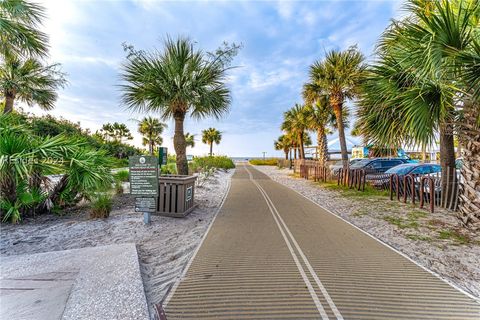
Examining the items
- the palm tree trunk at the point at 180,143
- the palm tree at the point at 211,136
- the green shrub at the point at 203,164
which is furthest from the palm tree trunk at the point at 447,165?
the palm tree at the point at 211,136

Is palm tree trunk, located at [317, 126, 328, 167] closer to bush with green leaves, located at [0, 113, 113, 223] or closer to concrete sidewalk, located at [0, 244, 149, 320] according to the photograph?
bush with green leaves, located at [0, 113, 113, 223]

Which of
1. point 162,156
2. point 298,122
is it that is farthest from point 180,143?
point 298,122

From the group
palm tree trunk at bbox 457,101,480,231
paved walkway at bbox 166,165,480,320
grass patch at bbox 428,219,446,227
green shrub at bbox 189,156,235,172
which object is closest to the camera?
paved walkway at bbox 166,165,480,320

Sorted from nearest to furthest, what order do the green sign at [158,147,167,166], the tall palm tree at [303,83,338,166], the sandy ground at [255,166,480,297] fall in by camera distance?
1. the sandy ground at [255,166,480,297]
2. the green sign at [158,147,167,166]
3. the tall palm tree at [303,83,338,166]

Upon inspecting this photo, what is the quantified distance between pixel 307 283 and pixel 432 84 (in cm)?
502

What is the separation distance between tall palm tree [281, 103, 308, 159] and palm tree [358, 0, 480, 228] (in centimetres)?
1359

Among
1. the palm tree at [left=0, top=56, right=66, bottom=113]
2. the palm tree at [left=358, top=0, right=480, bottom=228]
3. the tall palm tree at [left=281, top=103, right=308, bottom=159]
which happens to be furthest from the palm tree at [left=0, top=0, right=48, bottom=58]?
the tall palm tree at [left=281, top=103, right=308, bottom=159]

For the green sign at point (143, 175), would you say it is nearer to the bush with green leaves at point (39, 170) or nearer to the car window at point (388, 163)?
the bush with green leaves at point (39, 170)

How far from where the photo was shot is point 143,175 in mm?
5477

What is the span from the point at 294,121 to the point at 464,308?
23408mm

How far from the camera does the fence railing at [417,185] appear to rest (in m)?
6.80

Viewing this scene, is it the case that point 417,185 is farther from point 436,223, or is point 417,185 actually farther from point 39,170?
point 39,170

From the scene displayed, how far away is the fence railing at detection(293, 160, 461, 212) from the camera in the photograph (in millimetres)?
6805

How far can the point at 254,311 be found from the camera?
7.38 feet
